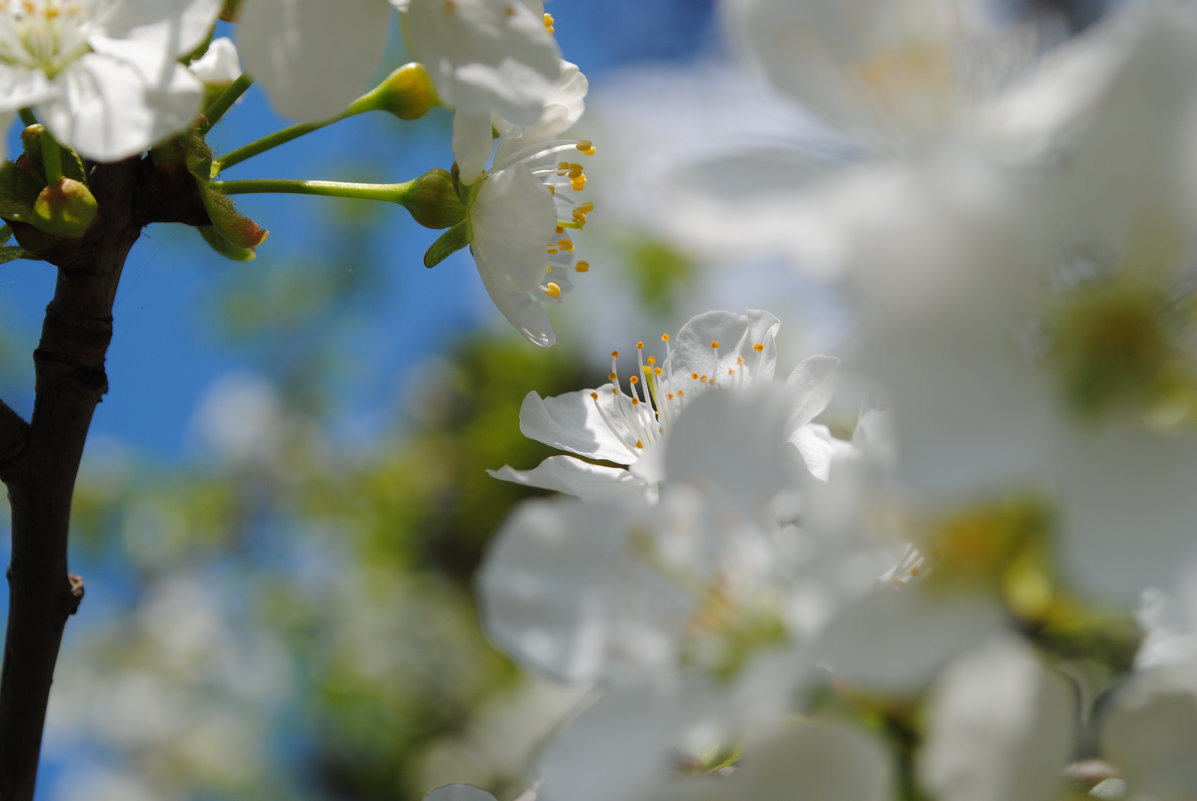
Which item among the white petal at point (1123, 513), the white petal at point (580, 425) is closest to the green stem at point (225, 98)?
the white petal at point (580, 425)

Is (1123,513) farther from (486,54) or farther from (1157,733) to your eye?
(486,54)

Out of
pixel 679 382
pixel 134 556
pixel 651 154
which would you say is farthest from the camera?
pixel 134 556

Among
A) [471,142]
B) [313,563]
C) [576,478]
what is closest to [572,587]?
[576,478]

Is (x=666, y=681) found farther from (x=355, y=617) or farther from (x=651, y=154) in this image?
(x=355, y=617)

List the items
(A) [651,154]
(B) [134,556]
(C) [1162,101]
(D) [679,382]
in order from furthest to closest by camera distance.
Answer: (B) [134,556], (D) [679,382], (A) [651,154], (C) [1162,101]

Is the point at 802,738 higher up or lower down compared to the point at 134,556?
lower down

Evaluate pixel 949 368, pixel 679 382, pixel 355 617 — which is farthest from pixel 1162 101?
pixel 355 617

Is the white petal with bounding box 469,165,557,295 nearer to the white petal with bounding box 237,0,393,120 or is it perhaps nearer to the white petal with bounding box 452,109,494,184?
the white petal with bounding box 452,109,494,184
